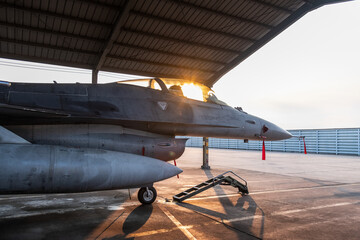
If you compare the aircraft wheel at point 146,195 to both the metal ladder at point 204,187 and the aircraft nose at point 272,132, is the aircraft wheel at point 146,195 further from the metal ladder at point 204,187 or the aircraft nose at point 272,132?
the aircraft nose at point 272,132

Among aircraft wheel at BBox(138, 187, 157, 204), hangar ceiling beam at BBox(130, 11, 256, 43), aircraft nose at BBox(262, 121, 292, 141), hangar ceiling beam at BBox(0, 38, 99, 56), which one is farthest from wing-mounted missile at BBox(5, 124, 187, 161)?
hangar ceiling beam at BBox(0, 38, 99, 56)

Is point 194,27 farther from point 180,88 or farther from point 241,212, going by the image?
point 241,212

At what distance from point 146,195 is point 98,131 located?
2.19 m

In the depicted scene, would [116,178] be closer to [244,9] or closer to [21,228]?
[21,228]

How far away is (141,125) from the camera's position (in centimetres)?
635

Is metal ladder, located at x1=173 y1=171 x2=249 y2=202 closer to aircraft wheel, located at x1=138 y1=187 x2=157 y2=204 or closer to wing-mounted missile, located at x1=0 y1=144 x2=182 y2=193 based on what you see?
aircraft wheel, located at x1=138 y1=187 x2=157 y2=204

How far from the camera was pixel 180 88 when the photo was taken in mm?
7402

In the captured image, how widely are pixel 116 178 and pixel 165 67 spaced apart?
1112 cm

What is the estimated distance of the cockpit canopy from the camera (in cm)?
705

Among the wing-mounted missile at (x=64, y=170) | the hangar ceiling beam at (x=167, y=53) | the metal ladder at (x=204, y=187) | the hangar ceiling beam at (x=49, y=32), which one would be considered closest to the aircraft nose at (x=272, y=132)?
the metal ladder at (x=204, y=187)

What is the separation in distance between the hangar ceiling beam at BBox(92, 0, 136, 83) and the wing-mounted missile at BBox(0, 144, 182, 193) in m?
7.15

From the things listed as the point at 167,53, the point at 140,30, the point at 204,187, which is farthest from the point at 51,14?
the point at 204,187

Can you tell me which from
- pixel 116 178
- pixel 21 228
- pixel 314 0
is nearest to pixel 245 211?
pixel 116 178

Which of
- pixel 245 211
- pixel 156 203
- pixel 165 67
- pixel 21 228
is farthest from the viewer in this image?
pixel 165 67
